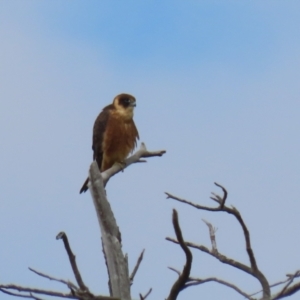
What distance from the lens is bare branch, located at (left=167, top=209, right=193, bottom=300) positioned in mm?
3127

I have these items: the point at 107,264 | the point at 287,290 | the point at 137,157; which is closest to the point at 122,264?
the point at 107,264

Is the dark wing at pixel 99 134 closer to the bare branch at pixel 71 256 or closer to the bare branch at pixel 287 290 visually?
the bare branch at pixel 71 256

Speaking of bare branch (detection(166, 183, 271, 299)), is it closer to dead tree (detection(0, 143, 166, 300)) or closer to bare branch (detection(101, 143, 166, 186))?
dead tree (detection(0, 143, 166, 300))

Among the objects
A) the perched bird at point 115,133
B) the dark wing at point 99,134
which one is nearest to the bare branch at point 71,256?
the perched bird at point 115,133

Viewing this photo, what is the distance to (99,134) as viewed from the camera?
7797mm

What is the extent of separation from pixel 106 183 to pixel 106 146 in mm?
2390

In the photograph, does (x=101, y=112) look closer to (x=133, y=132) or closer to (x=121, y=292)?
(x=133, y=132)

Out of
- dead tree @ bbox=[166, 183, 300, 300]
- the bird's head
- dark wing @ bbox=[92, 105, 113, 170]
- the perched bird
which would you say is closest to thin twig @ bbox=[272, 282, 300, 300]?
dead tree @ bbox=[166, 183, 300, 300]

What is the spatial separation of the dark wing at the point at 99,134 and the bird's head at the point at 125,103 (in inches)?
5.3

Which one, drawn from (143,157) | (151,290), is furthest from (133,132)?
(151,290)

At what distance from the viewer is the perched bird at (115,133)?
24.8 ft

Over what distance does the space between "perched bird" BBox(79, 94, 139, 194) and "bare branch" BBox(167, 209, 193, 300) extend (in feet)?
13.3

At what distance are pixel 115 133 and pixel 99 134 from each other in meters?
0.21

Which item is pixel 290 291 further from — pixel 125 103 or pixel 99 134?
pixel 125 103
